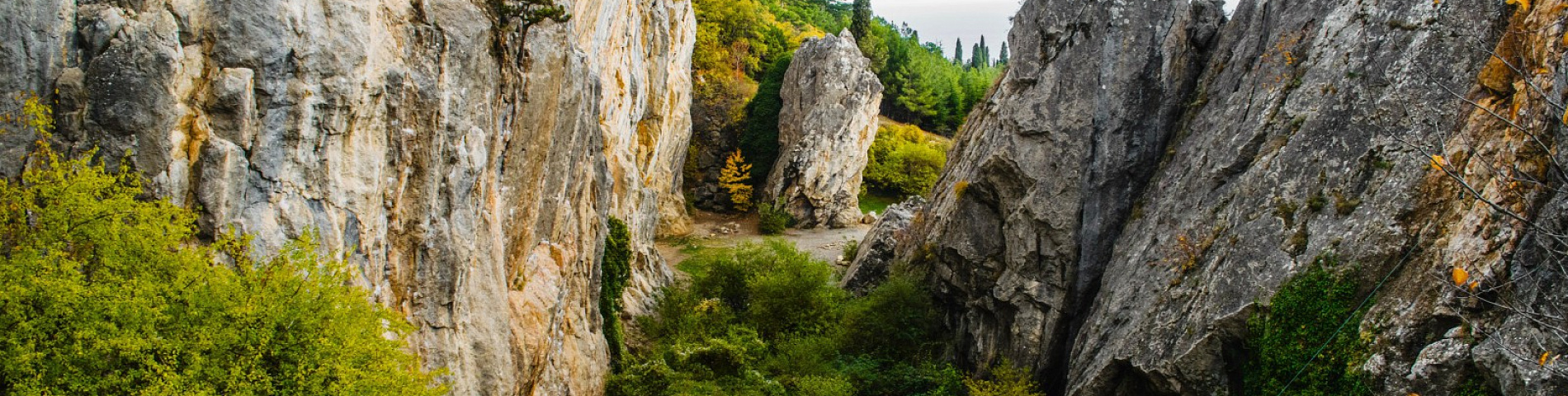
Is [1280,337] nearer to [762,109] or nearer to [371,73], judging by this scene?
[371,73]

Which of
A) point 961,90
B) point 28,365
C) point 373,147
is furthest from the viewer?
point 961,90

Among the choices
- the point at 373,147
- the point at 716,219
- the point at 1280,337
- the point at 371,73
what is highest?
the point at 371,73

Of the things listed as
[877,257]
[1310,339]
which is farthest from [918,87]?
[1310,339]

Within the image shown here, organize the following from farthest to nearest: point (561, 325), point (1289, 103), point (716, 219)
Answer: point (716, 219), point (561, 325), point (1289, 103)

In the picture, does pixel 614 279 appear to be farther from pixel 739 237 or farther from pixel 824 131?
pixel 824 131

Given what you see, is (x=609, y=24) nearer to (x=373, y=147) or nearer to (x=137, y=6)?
(x=373, y=147)

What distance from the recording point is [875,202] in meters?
49.3

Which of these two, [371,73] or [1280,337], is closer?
[371,73]

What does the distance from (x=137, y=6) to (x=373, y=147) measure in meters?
2.78

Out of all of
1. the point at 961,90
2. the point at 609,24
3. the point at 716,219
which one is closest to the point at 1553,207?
the point at 609,24

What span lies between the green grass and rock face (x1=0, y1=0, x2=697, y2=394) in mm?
30596

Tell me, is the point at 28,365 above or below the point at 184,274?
below

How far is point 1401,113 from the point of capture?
43.0 ft

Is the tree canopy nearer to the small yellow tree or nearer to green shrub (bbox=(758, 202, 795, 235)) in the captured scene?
green shrub (bbox=(758, 202, 795, 235))
